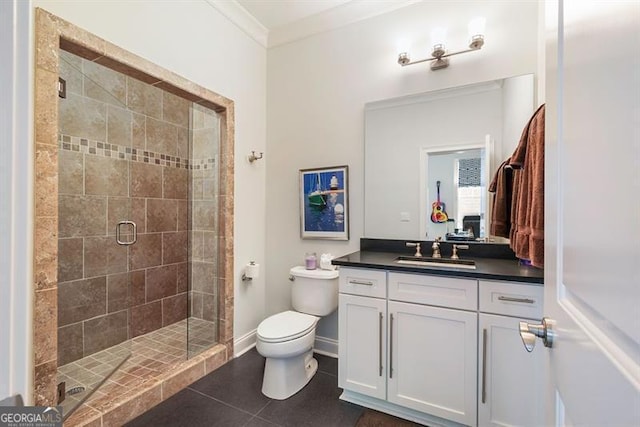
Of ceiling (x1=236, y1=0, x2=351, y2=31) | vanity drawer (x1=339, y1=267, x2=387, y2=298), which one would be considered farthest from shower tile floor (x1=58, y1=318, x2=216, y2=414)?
ceiling (x1=236, y1=0, x2=351, y2=31)

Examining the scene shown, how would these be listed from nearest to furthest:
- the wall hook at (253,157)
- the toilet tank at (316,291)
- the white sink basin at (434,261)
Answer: the white sink basin at (434,261), the toilet tank at (316,291), the wall hook at (253,157)

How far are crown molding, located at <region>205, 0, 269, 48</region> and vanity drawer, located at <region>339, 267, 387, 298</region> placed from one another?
2161mm

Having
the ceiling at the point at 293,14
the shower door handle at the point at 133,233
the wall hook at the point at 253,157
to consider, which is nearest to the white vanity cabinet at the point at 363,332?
the wall hook at the point at 253,157

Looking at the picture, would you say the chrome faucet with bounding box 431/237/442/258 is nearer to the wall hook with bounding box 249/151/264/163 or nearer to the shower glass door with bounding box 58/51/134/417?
the wall hook with bounding box 249/151/264/163

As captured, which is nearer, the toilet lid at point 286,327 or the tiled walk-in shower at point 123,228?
the tiled walk-in shower at point 123,228

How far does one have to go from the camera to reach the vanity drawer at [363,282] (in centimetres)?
171

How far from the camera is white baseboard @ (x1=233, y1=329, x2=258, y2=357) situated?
2.38 metres

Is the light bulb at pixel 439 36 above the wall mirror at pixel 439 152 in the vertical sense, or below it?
above

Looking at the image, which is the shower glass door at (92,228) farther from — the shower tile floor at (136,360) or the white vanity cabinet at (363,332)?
the white vanity cabinet at (363,332)

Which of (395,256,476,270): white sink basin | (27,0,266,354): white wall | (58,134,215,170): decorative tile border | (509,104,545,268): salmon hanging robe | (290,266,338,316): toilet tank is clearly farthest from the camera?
(290,266,338,316): toilet tank

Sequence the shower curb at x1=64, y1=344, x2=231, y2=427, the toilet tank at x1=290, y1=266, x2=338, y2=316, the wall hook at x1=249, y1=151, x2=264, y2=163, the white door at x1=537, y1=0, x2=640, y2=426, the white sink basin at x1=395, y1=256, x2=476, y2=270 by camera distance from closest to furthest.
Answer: the white door at x1=537, y1=0, x2=640, y2=426 → the shower curb at x1=64, y1=344, x2=231, y2=427 → the white sink basin at x1=395, y1=256, x2=476, y2=270 → the toilet tank at x1=290, y1=266, x2=338, y2=316 → the wall hook at x1=249, y1=151, x2=264, y2=163

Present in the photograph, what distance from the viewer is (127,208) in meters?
2.47

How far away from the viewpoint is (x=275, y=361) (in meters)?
1.89

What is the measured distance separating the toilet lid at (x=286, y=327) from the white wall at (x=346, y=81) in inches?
18.7
